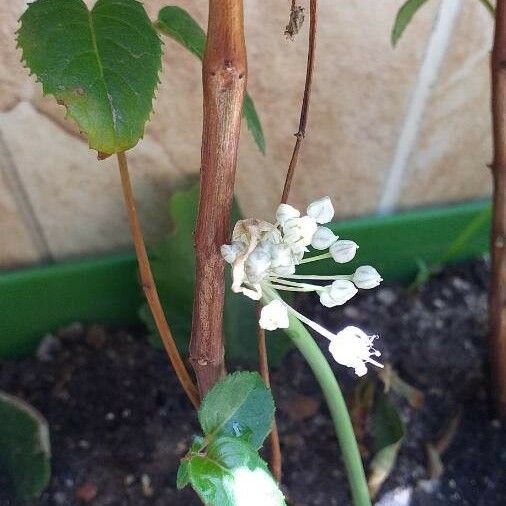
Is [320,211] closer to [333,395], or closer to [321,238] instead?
[321,238]

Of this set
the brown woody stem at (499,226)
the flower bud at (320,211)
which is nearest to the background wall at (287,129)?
the brown woody stem at (499,226)

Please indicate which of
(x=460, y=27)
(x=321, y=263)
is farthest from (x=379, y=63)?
(x=321, y=263)

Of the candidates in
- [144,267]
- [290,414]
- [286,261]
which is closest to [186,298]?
[290,414]

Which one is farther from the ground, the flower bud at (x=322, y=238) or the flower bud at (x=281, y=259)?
the flower bud at (x=281, y=259)

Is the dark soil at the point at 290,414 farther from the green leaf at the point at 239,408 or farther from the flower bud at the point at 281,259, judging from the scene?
the flower bud at the point at 281,259

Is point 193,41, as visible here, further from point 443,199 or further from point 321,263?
point 443,199

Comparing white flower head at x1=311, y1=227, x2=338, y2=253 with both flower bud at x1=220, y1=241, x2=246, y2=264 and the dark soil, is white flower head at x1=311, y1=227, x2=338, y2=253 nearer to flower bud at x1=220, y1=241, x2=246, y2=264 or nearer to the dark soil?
flower bud at x1=220, y1=241, x2=246, y2=264
